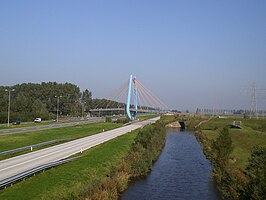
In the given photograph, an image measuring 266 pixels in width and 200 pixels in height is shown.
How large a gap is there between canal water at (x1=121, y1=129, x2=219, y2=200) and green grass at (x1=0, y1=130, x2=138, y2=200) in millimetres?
3300

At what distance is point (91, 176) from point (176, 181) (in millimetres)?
9242

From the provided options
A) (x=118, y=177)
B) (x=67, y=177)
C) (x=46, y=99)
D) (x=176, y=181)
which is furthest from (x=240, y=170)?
(x=46, y=99)

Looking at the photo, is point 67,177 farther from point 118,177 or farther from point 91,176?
point 118,177

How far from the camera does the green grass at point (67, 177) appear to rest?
20.5 metres

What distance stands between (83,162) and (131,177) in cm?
444

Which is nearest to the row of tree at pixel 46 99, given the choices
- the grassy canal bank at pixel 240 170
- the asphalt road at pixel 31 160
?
the asphalt road at pixel 31 160

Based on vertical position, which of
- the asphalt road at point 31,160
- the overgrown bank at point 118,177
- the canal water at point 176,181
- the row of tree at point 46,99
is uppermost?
the row of tree at point 46,99

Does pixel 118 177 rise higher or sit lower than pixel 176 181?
higher

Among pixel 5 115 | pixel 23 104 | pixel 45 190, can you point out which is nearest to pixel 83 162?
pixel 45 190

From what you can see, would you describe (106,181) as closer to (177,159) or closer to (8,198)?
(8,198)

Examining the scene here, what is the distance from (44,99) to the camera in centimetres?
13300

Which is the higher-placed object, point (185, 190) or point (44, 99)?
point (44, 99)

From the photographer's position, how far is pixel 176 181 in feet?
106

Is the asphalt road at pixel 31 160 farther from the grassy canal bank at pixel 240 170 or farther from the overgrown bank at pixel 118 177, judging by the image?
the grassy canal bank at pixel 240 170
